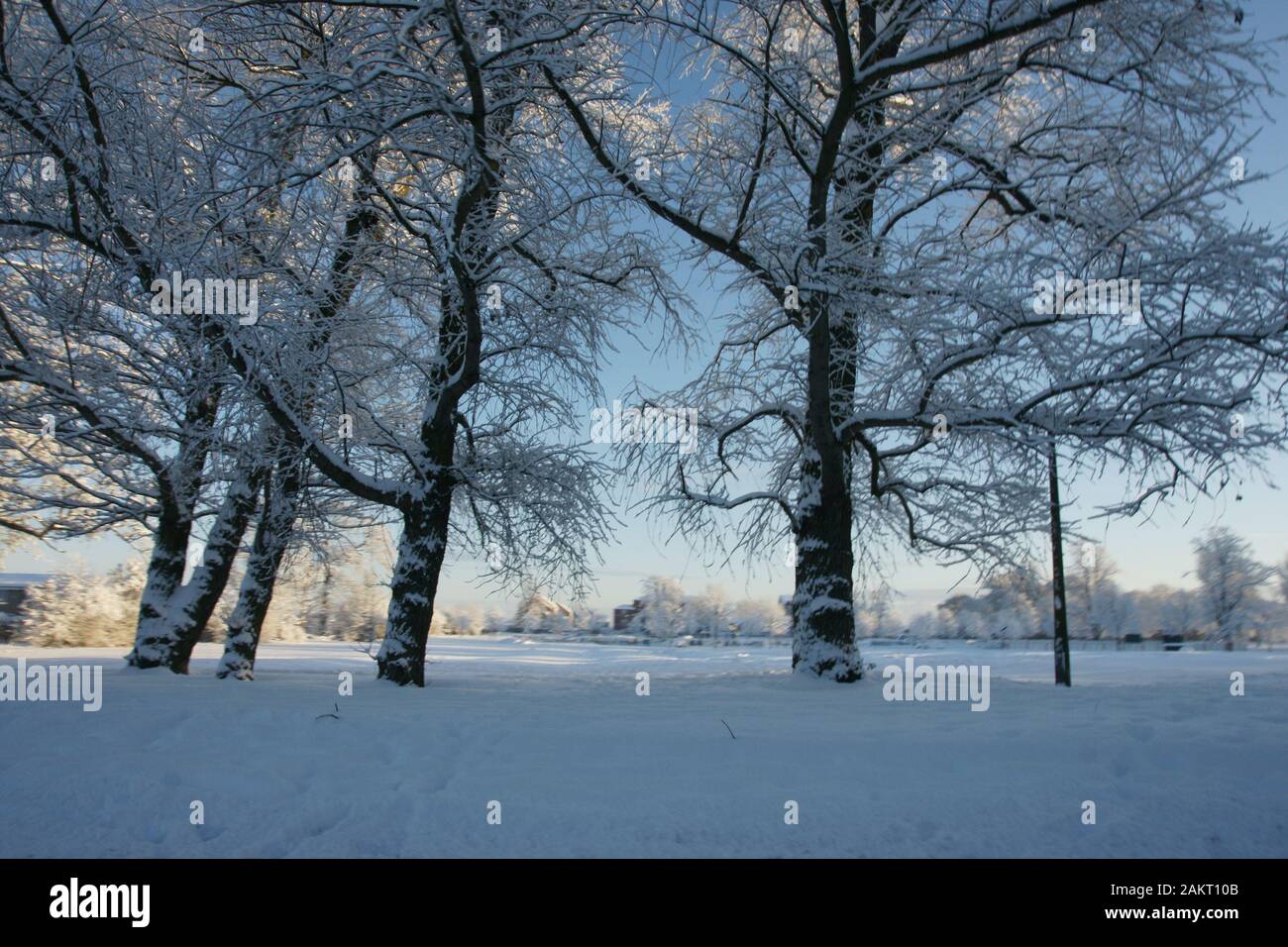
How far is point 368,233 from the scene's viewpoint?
30.0ft

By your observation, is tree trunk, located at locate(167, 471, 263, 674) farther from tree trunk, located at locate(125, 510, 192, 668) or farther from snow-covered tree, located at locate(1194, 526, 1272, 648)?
snow-covered tree, located at locate(1194, 526, 1272, 648)

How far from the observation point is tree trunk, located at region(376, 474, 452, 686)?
7738 mm

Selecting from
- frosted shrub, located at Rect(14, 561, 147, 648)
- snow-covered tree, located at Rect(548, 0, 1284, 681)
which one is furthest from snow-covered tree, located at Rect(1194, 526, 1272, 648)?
frosted shrub, located at Rect(14, 561, 147, 648)

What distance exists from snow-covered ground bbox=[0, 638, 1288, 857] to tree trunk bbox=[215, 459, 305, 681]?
13.3 ft

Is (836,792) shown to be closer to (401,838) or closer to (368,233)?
(401,838)

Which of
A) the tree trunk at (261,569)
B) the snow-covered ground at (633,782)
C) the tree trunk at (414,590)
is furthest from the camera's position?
the tree trunk at (261,569)

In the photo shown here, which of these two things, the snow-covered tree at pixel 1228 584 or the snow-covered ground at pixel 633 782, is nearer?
the snow-covered ground at pixel 633 782

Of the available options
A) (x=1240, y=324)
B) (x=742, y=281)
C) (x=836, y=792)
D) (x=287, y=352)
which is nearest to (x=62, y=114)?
(x=287, y=352)

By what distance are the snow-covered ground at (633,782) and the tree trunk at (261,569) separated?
13.3 feet

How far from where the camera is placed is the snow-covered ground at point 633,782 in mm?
2924

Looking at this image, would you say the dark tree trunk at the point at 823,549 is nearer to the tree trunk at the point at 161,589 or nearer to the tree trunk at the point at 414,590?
the tree trunk at the point at 414,590

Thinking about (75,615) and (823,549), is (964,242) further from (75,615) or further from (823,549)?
(75,615)
